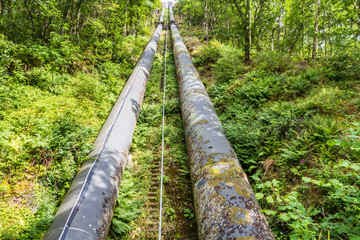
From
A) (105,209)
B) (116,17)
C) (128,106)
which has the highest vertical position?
(116,17)

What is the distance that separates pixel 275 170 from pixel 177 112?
4.74 m

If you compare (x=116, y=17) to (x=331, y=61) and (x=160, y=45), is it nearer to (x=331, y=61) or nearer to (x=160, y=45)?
(x=160, y=45)

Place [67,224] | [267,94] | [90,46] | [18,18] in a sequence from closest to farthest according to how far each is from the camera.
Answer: [67,224], [267,94], [18,18], [90,46]

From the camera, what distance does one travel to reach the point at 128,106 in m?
6.46

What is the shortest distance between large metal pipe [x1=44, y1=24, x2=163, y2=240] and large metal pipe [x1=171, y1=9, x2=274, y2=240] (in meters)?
1.68

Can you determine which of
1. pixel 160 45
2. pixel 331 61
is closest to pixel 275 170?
pixel 331 61

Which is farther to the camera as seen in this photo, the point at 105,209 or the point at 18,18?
the point at 18,18

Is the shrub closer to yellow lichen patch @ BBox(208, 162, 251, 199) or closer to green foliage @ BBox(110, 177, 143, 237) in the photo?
yellow lichen patch @ BBox(208, 162, 251, 199)

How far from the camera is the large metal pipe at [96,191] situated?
2.78m

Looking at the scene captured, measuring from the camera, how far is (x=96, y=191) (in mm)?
3367

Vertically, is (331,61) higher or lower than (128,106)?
higher

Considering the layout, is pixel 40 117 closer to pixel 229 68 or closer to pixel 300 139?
pixel 300 139

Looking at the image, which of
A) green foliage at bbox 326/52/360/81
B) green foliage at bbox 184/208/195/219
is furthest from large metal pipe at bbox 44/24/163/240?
green foliage at bbox 326/52/360/81

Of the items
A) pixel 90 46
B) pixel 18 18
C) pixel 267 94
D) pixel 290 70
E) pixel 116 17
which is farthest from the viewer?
pixel 116 17
